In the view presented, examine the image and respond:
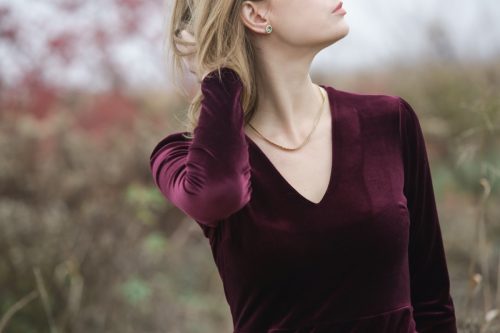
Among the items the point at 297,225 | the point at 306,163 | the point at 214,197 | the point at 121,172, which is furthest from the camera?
the point at 121,172

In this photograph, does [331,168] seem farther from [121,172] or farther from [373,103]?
[121,172]

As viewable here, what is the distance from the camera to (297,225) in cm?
205

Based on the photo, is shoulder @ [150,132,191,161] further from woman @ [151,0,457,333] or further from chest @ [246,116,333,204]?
chest @ [246,116,333,204]

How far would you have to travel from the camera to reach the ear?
83.8 inches

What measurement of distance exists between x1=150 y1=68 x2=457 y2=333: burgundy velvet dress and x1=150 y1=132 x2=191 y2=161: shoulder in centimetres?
3

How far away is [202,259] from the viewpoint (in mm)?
6188

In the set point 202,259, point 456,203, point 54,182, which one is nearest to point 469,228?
point 456,203

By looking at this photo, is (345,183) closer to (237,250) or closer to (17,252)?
(237,250)

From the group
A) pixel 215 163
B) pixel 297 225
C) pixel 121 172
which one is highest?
pixel 215 163

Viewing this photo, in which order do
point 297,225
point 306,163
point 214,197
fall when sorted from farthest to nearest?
point 306,163
point 297,225
point 214,197

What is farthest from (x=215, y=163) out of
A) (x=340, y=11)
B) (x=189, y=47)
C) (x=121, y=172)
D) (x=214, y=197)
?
(x=121, y=172)

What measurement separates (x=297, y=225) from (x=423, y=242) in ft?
1.30

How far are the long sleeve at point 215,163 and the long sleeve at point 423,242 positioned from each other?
0.43m

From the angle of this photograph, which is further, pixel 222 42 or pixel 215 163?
pixel 222 42
